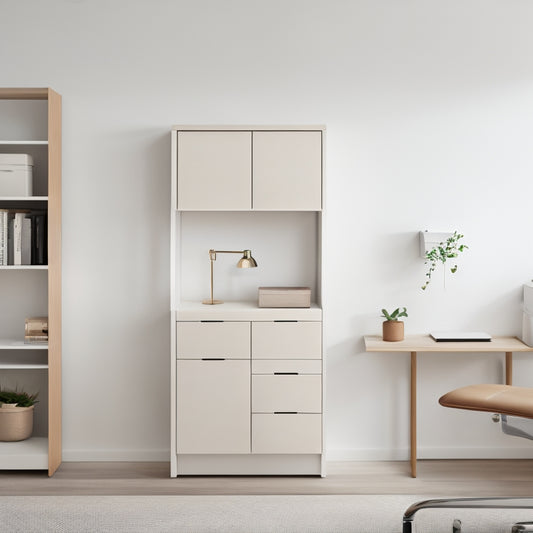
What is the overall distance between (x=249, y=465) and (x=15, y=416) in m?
1.30

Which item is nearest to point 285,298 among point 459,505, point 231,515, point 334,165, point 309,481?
point 334,165

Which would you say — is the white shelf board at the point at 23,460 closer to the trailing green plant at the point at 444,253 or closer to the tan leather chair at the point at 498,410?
the tan leather chair at the point at 498,410

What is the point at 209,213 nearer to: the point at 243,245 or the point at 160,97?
the point at 243,245

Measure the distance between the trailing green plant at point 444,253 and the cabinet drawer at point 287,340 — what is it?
27.9 inches

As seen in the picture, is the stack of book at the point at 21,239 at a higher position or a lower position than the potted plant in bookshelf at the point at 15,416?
higher

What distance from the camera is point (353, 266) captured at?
3943 mm

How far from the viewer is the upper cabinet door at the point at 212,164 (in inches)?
142

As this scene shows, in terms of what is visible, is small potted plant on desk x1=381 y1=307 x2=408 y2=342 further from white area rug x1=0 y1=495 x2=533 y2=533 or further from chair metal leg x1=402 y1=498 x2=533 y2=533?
chair metal leg x1=402 y1=498 x2=533 y2=533

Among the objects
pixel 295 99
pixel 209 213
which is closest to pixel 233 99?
pixel 295 99

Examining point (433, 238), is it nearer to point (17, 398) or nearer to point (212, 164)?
point (212, 164)

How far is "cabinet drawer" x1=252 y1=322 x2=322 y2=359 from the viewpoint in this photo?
11.8ft

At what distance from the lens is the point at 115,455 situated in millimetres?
3936

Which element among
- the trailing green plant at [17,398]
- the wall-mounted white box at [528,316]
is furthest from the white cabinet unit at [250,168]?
the trailing green plant at [17,398]

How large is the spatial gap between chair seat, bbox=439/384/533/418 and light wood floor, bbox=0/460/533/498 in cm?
88
